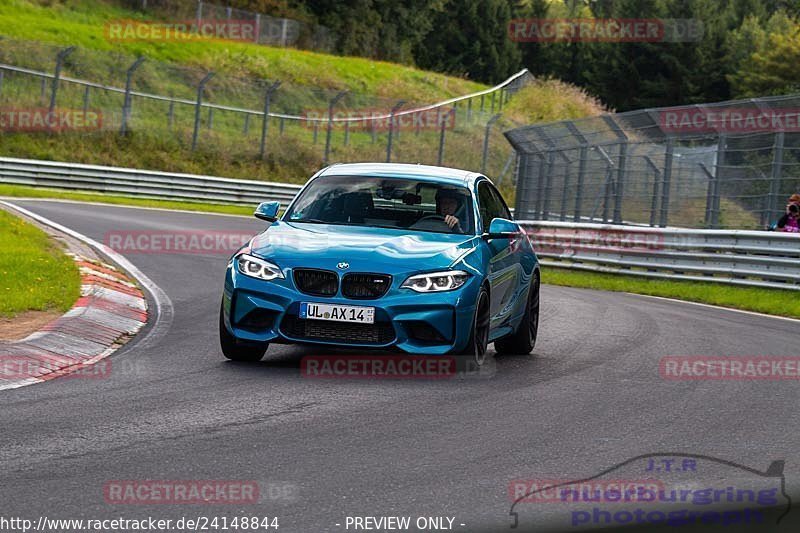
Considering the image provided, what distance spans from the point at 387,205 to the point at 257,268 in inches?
60.7

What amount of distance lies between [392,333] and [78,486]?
393 centimetres

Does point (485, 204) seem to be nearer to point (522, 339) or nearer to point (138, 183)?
point (522, 339)

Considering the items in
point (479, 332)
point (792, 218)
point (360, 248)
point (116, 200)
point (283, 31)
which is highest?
point (283, 31)

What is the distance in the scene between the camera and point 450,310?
9086 millimetres

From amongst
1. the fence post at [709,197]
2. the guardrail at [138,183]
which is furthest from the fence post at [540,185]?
the guardrail at [138,183]

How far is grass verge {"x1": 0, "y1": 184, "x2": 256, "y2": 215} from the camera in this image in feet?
105

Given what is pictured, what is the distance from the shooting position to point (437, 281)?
30.1 ft

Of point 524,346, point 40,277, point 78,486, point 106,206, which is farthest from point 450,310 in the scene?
point 106,206

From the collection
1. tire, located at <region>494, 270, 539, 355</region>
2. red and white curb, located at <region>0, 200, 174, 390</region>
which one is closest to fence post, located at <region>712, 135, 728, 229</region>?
red and white curb, located at <region>0, 200, 174, 390</region>

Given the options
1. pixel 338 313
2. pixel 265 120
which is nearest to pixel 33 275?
pixel 338 313

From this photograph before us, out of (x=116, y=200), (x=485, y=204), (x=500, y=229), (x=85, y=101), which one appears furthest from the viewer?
(x=85, y=101)

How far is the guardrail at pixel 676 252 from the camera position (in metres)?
19.3

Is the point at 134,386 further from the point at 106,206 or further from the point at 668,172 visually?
the point at 106,206

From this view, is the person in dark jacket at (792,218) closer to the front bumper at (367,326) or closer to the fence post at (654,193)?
the fence post at (654,193)
